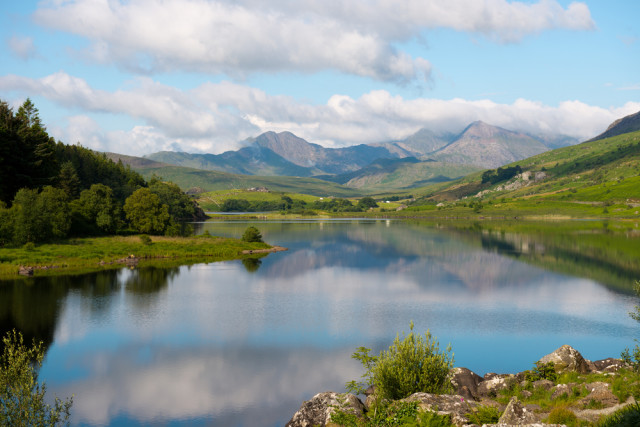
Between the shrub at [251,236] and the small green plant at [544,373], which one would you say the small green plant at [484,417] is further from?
the shrub at [251,236]

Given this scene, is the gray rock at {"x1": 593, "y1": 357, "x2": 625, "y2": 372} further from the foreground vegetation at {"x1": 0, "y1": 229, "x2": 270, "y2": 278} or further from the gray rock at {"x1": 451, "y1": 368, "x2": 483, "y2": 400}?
the foreground vegetation at {"x1": 0, "y1": 229, "x2": 270, "y2": 278}

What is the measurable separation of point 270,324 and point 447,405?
3272 cm

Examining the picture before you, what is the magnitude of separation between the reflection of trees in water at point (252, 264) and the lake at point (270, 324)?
59 centimetres

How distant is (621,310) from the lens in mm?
60000

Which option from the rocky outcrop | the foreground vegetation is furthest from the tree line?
the rocky outcrop

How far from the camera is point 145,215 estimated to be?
123 m

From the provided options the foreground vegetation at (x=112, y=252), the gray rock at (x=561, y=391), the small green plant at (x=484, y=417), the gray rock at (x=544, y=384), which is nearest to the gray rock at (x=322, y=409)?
the small green plant at (x=484, y=417)

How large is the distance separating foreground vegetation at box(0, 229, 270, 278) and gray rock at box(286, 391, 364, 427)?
69.6 m

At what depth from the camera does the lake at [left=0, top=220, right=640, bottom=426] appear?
3428 centimetres

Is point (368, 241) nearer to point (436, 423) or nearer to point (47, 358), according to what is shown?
point (47, 358)

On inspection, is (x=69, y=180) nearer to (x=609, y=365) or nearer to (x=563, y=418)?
(x=609, y=365)

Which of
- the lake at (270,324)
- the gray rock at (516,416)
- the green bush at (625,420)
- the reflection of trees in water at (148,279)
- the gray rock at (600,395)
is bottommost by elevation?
the lake at (270,324)

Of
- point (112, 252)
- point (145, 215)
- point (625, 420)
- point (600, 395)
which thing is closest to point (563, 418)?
point (625, 420)

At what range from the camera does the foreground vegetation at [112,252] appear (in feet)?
276
